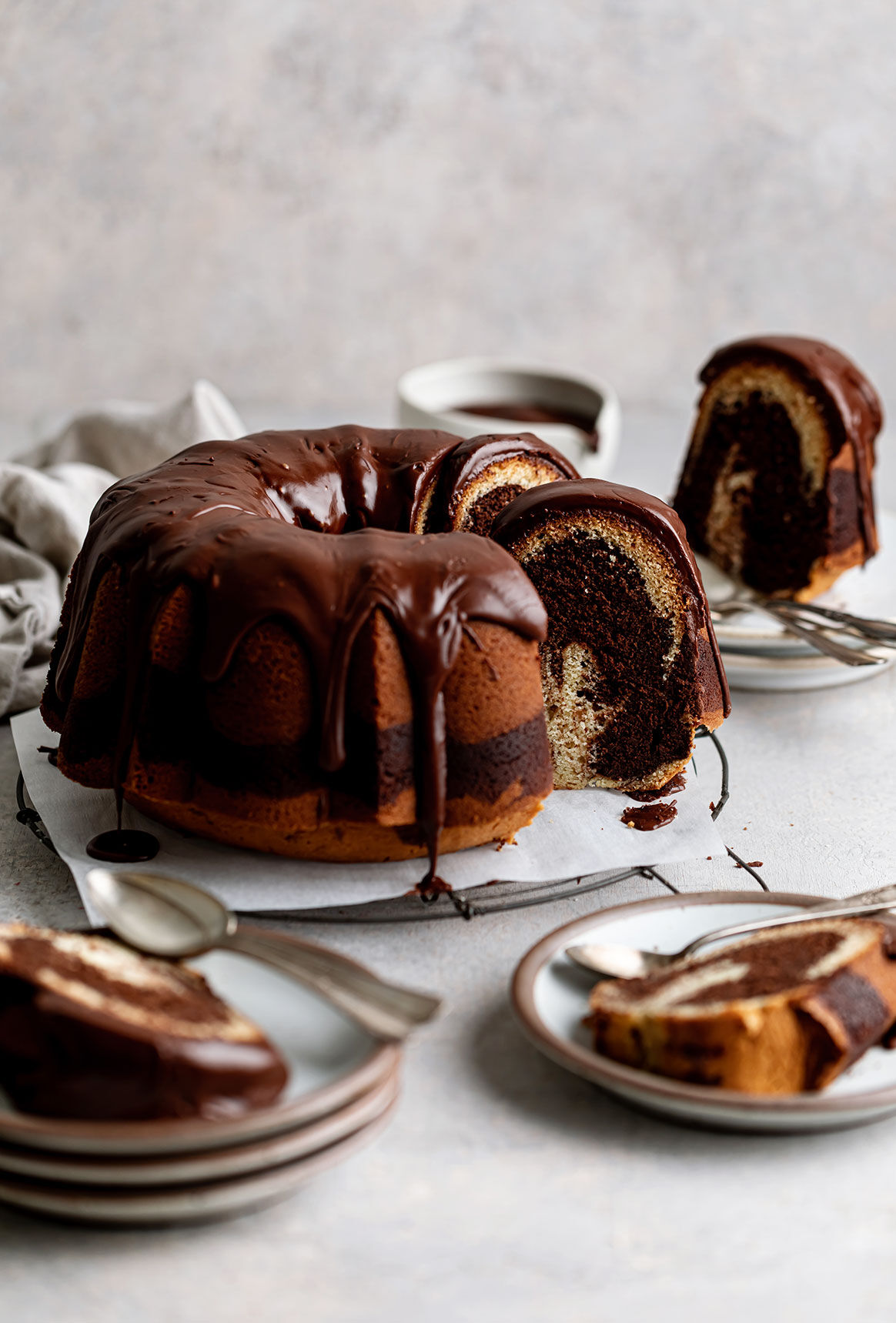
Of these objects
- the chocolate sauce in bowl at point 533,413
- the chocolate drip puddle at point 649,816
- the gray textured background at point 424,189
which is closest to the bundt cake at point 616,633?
the chocolate drip puddle at point 649,816

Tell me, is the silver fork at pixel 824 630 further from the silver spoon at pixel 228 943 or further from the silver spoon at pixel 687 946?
the silver spoon at pixel 228 943

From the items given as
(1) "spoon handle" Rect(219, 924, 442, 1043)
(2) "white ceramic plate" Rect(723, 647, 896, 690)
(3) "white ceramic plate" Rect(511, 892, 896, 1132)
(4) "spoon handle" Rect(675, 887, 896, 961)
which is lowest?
(2) "white ceramic plate" Rect(723, 647, 896, 690)

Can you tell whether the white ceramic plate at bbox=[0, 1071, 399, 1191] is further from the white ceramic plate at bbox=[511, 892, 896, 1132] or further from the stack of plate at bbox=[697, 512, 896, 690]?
the stack of plate at bbox=[697, 512, 896, 690]

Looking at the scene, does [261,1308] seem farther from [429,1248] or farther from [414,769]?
[414,769]

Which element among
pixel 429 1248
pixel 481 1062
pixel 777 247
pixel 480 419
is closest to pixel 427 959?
pixel 481 1062

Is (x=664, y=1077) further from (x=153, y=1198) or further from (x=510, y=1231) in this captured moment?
(x=153, y=1198)

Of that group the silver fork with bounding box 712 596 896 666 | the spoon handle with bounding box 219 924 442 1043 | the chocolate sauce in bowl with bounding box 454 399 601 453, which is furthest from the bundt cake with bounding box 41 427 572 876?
the chocolate sauce in bowl with bounding box 454 399 601 453
